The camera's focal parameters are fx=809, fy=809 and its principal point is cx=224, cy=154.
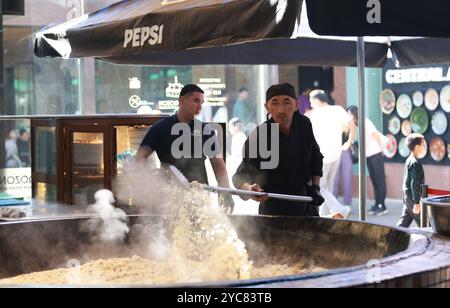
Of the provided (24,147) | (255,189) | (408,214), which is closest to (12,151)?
(24,147)

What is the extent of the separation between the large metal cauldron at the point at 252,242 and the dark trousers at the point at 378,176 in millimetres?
7712

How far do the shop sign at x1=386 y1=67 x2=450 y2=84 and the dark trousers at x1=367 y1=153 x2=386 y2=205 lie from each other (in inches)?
55.0

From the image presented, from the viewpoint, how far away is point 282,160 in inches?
199

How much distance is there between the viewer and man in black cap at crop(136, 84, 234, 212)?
580cm

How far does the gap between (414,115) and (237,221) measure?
8550 millimetres

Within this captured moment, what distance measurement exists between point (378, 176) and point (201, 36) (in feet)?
25.3

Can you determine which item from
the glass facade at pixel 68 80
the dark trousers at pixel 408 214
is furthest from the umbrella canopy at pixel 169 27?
the glass facade at pixel 68 80

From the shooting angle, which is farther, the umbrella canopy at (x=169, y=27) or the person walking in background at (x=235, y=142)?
the person walking in background at (x=235, y=142)

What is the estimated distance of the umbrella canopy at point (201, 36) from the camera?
3.91 m

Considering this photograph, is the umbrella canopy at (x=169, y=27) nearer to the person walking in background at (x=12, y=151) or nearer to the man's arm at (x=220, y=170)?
the man's arm at (x=220, y=170)

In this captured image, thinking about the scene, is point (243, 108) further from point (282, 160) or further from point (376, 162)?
point (282, 160)

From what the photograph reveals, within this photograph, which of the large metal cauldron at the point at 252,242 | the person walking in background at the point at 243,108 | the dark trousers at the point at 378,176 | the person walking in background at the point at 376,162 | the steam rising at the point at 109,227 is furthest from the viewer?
the dark trousers at the point at 378,176

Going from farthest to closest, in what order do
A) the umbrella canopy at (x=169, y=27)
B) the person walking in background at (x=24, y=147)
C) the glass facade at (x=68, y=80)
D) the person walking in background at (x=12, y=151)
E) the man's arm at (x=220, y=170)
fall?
the glass facade at (x=68, y=80) < the person walking in background at (x=24, y=147) < the person walking in background at (x=12, y=151) < the man's arm at (x=220, y=170) < the umbrella canopy at (x=169, y=27)

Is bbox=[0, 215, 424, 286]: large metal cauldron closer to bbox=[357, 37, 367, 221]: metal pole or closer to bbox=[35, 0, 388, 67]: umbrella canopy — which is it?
bbox=[35, 0, 388, 67]: umbrella canopy
